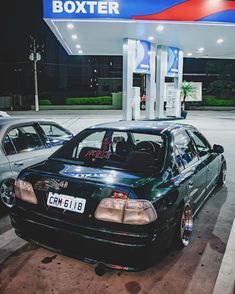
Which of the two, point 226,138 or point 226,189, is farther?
point 226,138

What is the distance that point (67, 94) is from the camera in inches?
1794

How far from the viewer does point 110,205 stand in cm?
276

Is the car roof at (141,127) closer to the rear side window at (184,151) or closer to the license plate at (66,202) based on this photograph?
the rear side window at (184,151)

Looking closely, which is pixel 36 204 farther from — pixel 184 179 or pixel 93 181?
pixel 184 179

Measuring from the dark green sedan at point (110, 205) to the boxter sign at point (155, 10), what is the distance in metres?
9.41

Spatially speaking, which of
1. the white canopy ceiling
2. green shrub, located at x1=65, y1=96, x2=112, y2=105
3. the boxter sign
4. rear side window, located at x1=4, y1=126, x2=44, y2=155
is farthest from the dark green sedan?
green shrub, located at x1=65, y1=96, x2=112, y2=105

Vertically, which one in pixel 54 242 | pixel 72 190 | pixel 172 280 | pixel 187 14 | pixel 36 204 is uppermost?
pixel 187 14

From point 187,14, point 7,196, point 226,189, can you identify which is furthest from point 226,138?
point 7,196

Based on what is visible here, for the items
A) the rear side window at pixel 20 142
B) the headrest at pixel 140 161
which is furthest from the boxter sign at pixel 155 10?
the headrest at pixel 140 161

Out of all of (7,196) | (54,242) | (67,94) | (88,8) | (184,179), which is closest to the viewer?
(54,242)

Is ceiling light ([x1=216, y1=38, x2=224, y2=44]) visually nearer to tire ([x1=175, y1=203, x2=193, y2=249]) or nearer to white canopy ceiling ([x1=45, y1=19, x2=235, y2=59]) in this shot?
white canopy ceiling ([x1=45, y1=19, x2=235, y2=59])

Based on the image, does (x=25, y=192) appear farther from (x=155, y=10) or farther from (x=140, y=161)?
(x=155, y=10)

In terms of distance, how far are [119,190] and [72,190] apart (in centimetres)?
45

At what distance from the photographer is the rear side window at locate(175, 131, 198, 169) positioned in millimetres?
3679
